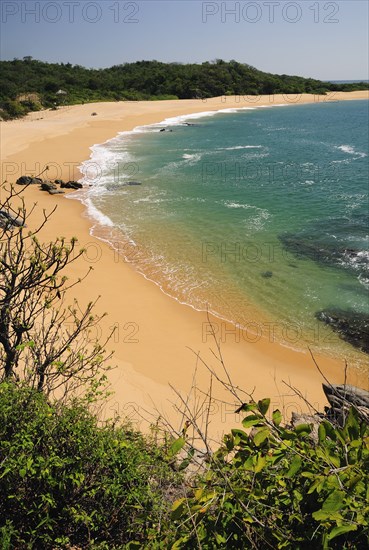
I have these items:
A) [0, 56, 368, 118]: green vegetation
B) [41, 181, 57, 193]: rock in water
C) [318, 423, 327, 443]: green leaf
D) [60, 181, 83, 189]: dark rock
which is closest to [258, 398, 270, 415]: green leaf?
[318, 423, 327, 443]: green leaf

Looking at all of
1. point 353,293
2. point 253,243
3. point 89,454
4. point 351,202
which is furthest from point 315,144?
point 89,454

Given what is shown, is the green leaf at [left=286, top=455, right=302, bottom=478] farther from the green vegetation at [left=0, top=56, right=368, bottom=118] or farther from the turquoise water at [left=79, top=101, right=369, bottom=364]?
the green vegetation at [left=0, top=56, right=368, bottom=118]

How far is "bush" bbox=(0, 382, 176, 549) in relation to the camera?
500cm

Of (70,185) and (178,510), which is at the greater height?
(70,185)

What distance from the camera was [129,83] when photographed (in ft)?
307

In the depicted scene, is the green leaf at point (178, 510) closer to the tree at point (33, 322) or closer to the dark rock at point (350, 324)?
the tree at point (33, 322)

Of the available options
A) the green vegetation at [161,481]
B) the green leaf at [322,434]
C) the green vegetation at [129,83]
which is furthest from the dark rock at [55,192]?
the green vegetation at [129,83]

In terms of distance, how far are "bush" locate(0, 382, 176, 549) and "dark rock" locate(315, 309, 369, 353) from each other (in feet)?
28.0

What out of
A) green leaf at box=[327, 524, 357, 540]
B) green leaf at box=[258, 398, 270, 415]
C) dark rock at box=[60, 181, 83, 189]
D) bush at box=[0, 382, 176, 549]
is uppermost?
dark rock at box=[60, 181, 83, 189]

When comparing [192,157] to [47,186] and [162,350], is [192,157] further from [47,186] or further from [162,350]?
[162,350]

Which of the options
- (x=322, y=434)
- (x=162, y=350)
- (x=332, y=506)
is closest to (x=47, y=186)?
(x=162, y=350)

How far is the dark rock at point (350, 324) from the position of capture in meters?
12.5

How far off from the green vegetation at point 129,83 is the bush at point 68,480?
60.5m

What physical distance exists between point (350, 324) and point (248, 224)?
9.74 metres
